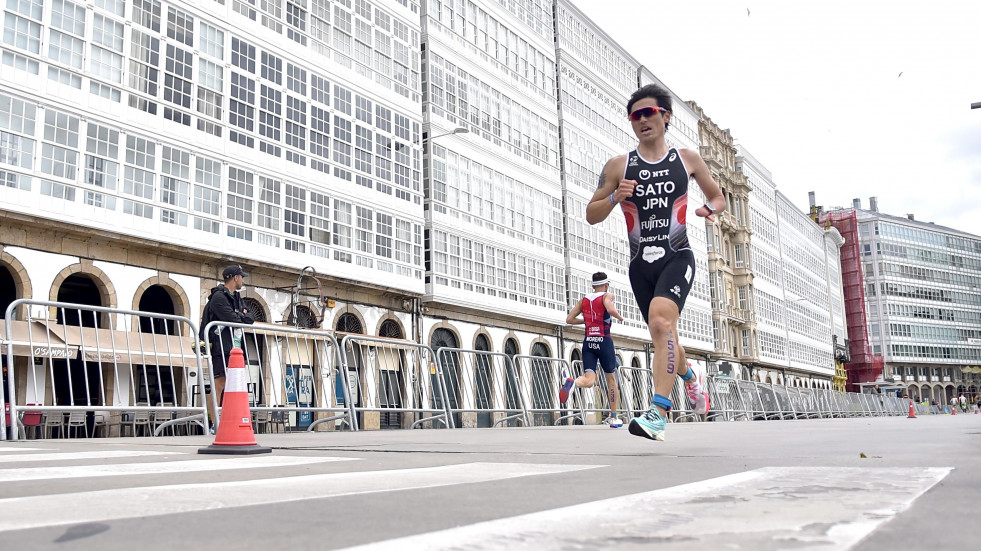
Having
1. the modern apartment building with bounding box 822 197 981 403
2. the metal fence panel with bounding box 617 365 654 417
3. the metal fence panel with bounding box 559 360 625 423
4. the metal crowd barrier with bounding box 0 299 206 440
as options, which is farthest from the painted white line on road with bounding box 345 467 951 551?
the modern apartment building with bounding box 822 197 981 403

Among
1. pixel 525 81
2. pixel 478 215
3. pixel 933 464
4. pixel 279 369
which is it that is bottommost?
pixel 933 464

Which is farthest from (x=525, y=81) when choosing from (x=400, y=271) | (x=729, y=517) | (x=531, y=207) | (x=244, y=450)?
(x=729, y=517)

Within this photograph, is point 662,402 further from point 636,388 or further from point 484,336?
point 484,336

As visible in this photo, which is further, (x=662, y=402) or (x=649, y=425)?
(x=662, y=402)

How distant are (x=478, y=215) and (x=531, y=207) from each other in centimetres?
475

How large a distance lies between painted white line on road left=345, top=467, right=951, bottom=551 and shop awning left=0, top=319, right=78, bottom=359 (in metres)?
8.34

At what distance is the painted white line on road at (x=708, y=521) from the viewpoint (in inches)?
62.9

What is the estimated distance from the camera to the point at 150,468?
12.3 feet

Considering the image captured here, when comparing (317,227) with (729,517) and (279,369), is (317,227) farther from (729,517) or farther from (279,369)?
(729,517)

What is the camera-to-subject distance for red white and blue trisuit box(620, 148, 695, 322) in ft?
21.0

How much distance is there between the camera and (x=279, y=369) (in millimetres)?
11945

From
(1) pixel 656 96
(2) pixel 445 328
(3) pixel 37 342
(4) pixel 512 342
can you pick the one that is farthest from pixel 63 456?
(4) pixel 512 342

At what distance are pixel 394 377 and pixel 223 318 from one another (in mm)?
4113

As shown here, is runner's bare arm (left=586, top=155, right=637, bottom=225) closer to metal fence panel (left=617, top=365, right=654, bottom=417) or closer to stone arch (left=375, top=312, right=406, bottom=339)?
metal fence panel (left=617, top=365, right=654, bottom=417)
